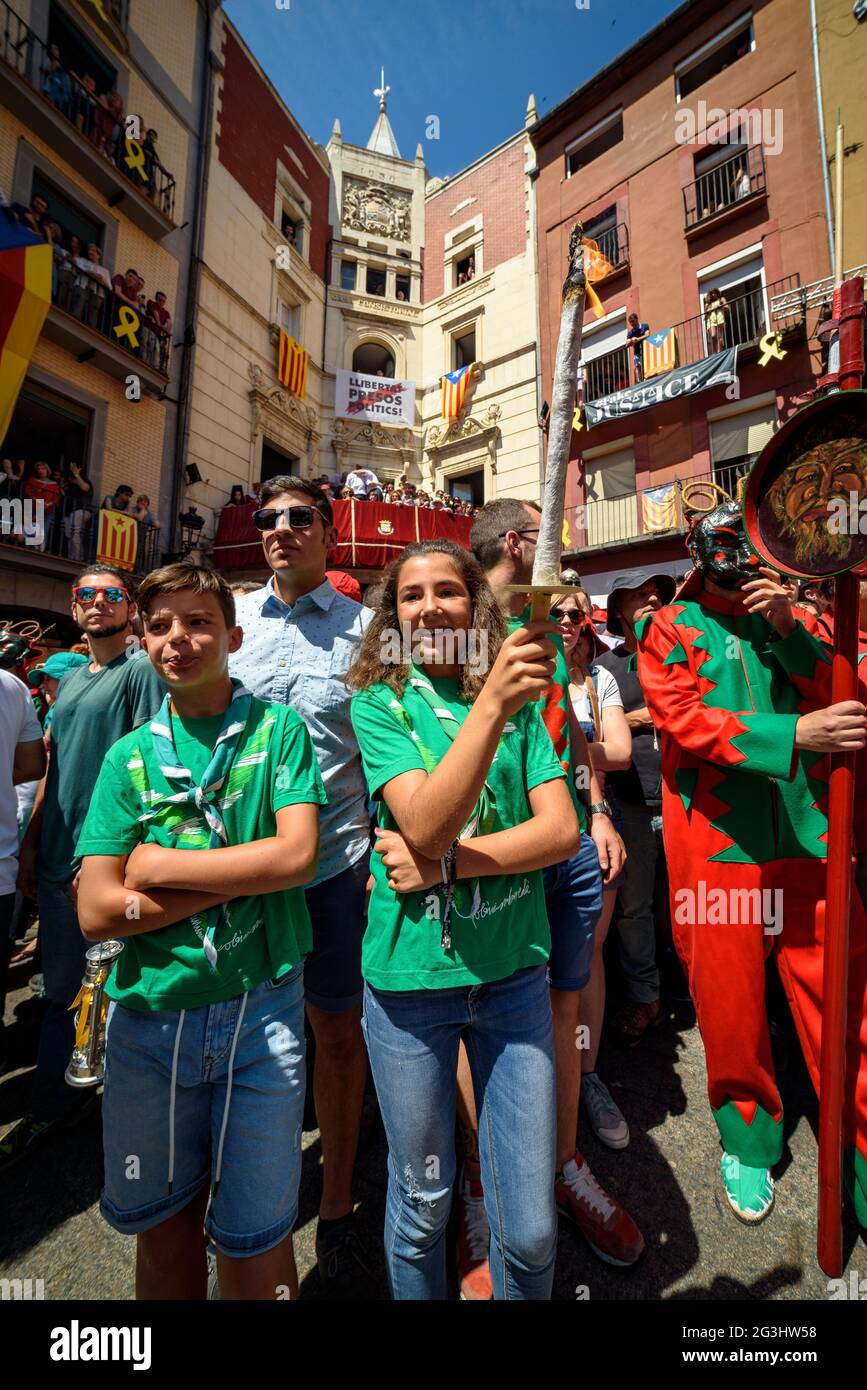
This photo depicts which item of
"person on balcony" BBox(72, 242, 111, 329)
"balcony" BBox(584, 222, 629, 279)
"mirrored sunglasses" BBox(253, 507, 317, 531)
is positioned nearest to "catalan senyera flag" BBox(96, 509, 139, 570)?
"person on balcony" BBox(72, 242, 111, 329)

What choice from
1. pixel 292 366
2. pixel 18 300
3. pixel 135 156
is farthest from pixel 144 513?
pixel 292 366

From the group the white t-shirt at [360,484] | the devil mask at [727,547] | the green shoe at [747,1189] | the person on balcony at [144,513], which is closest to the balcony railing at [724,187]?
the white t-shirt at [360,484]

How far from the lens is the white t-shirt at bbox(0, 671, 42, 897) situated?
2.61 m

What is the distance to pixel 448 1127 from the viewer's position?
1484 millimetres

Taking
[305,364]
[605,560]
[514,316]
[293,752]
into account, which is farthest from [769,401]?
[293,752]

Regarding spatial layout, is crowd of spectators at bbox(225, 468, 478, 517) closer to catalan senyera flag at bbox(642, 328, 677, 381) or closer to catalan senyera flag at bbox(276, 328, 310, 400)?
catalan senyera flag at bbox(276, 328, 310, 400)

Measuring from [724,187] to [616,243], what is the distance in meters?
2.65

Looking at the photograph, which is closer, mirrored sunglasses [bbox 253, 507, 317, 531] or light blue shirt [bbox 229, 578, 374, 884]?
light blue shirt [bbox 229, 578, 374, 884]

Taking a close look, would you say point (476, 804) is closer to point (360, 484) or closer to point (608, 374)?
point (360, 484)

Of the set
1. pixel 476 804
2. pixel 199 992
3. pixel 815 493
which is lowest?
pixel 199 992

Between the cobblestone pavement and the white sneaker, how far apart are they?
51mm

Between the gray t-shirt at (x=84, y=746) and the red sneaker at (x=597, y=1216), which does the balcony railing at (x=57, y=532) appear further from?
the red sneaker at (x=597, y=1216)

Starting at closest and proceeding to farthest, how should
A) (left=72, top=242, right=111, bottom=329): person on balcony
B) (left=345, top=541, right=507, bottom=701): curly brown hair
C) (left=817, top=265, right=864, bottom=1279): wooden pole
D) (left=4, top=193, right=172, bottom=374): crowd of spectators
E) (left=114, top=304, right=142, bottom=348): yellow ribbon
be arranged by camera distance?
(left=345, top=541, right=507, bottom=701): curly brown hair
(left=817, top=265, right=864, bottom=1279): wooden pole
(left=4, top=193, right=172, bottom=374): crowd of spectators
(left=72, top=242, right=111, bottom=329): person on balcony
(left=114, top=304, right=142, bottom=348): yellow ribbon

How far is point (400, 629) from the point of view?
175 centimetres
